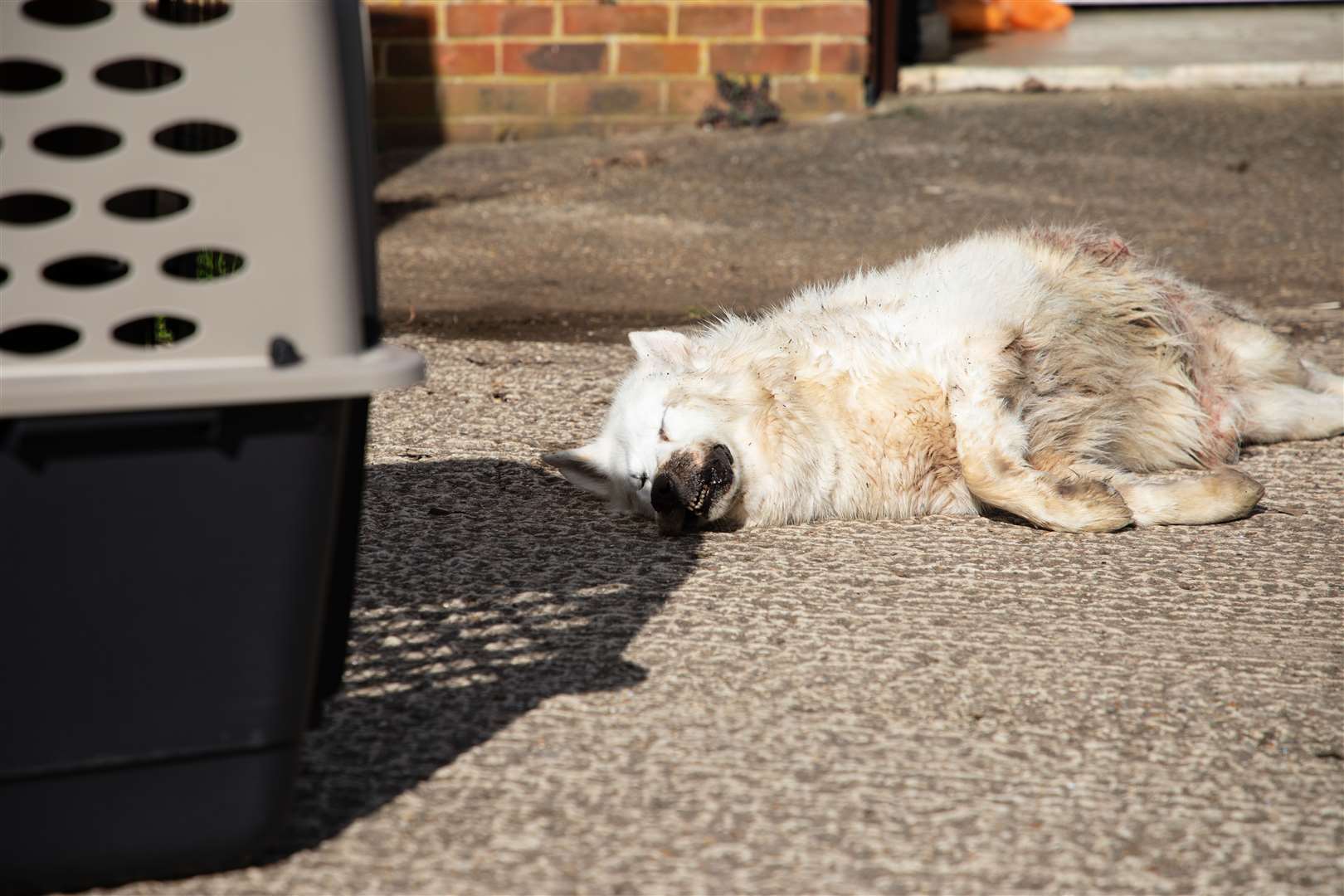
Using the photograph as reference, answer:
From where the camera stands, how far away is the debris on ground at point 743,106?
914 centimetres

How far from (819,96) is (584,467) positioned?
6.21 metres

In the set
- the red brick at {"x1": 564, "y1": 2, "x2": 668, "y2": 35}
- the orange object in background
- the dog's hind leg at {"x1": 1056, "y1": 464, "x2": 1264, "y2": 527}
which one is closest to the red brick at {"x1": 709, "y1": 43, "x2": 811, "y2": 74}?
the red brick at {"x1": 564, "y1": 2, "x2": 668, "y2": 35}

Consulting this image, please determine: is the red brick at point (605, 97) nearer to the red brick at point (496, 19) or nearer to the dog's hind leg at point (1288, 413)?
the red brick at point (496, 19)

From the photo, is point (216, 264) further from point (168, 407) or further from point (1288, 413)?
point (1288, 413)

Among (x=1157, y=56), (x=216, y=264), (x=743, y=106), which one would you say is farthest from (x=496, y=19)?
A: (x=216, y=264)

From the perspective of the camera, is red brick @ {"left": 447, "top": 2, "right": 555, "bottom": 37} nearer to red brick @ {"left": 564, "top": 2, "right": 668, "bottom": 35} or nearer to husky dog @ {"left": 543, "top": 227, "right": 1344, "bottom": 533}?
red brick @ {"left": 564, "top": 2, "right": 668, "bottom": 35}

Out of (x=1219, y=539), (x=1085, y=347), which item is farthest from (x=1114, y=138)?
(x=1219, y=539)

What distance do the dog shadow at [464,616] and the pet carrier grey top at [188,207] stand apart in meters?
0.74

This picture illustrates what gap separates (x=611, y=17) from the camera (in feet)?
29.5

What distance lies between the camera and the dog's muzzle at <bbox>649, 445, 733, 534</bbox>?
133 inches

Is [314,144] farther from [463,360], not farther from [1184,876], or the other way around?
[463,360]

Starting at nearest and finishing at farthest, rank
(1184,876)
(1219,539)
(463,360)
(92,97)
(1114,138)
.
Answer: (92,97), (1184,876), (1219,539), (463,360), (1114,138)

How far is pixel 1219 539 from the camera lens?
3.42m

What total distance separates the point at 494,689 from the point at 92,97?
1298 millimetres
